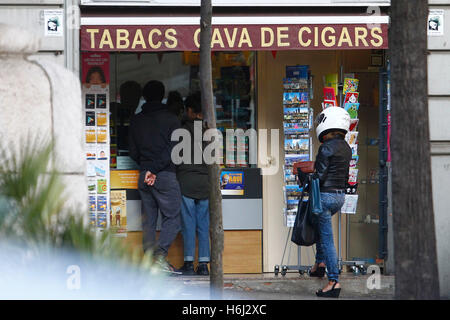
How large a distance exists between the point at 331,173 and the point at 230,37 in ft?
5.91

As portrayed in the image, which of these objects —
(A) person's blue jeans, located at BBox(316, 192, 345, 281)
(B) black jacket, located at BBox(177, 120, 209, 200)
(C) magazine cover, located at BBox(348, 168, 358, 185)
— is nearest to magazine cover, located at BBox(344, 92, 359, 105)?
(C) magazine cover, located at BBox(348, 168, 358, 185)

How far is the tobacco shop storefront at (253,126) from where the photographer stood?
9227 mm

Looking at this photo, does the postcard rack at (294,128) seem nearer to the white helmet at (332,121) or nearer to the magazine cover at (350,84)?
the magazine cover at (350,84)

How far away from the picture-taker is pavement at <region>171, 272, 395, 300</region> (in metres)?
8.46

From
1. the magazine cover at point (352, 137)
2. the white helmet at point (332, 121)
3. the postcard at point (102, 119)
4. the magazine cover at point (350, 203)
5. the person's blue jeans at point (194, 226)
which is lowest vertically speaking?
the person's blue jeans at point (194, 226)

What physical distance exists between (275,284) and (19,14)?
4.05 metres

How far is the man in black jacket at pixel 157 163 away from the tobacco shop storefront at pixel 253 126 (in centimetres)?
28

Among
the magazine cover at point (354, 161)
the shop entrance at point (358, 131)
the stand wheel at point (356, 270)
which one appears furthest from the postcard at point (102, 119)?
the stand wheel at point (356, 270)

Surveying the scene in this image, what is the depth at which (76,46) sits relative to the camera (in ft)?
28.2

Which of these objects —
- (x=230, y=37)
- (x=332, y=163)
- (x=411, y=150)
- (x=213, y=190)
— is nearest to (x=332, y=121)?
(x=332, y=163)

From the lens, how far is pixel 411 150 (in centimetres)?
475
